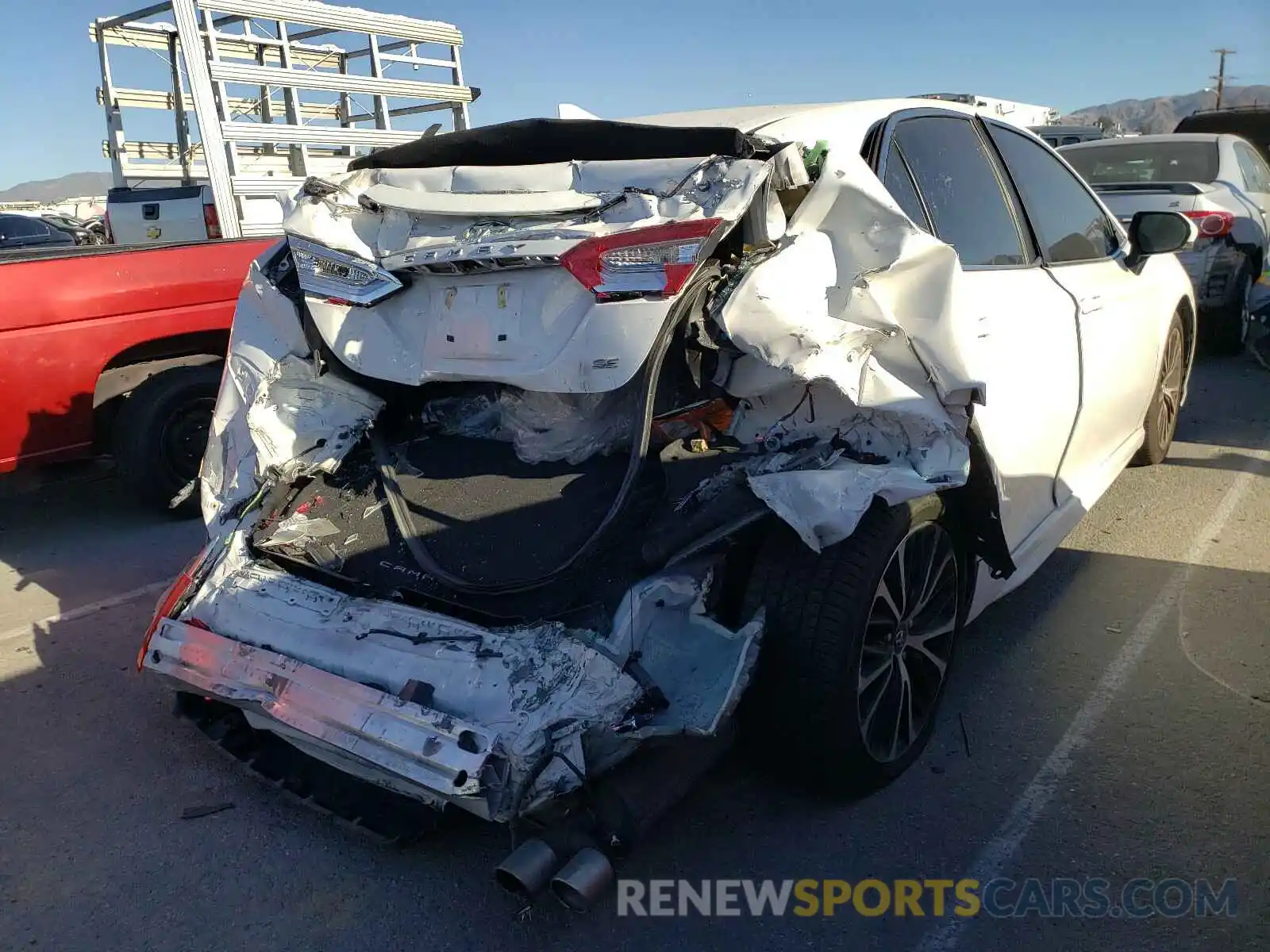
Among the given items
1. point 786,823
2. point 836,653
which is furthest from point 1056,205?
point 786,823

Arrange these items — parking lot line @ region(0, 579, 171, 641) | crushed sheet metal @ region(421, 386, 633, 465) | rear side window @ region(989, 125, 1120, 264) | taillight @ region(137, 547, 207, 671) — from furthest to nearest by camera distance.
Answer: parking lot line @ region(0, 579, 171, 641) < rear side window @ region(989, 125, 1120, 264) < crushed sheet metal @ region(421, 386, 633, 465) < taillight @ region(137, 547, 207, 671)

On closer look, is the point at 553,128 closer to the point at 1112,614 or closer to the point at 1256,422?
the point at 1112,614

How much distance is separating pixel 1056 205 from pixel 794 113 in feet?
4.90

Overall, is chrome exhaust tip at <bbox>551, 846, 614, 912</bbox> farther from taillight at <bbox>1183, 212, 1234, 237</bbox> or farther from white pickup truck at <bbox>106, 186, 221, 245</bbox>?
white pickup truck at <bbox>106, 186, 221, 245</bbox>

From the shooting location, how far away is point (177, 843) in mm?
2639

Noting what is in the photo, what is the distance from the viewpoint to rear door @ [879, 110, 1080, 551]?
2.95 m

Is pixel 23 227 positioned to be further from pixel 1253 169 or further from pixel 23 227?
pixel 1253 169

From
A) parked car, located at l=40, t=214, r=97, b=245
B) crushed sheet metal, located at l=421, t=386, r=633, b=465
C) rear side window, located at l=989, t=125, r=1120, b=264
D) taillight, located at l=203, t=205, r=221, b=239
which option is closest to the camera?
crushed sheet metal, located at l=421, t=386, r=633, b=465

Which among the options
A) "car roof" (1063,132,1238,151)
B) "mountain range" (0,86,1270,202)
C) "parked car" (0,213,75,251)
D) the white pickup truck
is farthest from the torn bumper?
"mountain range" (0,86,1270,202)

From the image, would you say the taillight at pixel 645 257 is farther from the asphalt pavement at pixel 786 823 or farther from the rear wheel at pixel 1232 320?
the rear wheel at pixel 1232 320

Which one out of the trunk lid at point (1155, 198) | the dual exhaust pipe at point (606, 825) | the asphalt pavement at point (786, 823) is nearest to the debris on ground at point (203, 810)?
the asphalt pavement at point (786, 823)

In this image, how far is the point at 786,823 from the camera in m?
2.66

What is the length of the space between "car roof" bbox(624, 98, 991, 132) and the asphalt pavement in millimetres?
1992

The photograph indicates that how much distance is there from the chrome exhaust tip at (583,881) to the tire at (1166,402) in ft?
13.2
